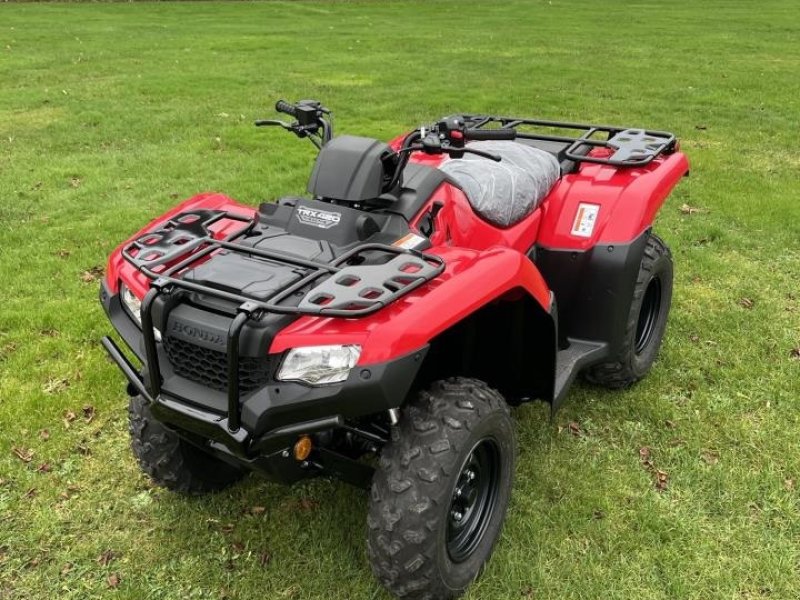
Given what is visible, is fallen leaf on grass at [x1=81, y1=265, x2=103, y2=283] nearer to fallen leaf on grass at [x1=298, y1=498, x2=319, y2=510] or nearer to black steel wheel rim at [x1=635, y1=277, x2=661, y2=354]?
fallen leaf on grass at [x1=298, y1=498, x2=319, y2=510]

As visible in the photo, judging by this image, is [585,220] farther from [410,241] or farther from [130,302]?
[130,302]

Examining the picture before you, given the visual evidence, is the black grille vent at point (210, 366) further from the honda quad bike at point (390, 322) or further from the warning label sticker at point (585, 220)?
the warning label sticker at point (585, 220)

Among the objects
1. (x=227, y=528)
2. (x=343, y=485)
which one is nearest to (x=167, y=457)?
(x=227, y=528)

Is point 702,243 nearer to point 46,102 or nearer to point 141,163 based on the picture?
point 141,163

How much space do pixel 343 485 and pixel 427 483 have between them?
3.50ft

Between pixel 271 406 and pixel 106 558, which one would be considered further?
pixel 106 558

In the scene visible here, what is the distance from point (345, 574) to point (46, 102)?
981 centimetres

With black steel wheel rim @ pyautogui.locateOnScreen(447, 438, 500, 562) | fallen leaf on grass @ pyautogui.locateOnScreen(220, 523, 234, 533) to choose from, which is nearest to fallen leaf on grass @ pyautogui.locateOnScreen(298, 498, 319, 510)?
fallen leaf on grass @ pyautogui.locateOnScreen(220, 523, 234, 533)

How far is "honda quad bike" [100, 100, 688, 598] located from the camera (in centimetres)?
229

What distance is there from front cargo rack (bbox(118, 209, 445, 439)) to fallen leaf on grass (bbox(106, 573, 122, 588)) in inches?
37.4

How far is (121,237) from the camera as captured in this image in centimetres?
618

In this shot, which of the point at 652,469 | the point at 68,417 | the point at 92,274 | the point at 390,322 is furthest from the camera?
the point at 92,274

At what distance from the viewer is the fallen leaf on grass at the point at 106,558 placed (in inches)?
121

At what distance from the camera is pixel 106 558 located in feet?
10.2
